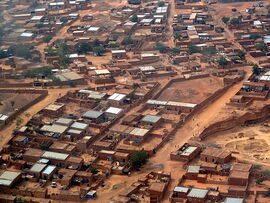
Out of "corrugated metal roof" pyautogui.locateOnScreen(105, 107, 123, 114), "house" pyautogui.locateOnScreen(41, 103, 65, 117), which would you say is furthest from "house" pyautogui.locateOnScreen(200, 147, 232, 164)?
"house" pyautogui.locateOnScreen(41, 103, 65, 117)

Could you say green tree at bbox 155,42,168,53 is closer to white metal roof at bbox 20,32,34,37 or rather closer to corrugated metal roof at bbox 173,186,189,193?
white metal roof at bbox 20,32,34,37

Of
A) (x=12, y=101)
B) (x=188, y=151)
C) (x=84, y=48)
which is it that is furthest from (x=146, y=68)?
(x=188, y=151)

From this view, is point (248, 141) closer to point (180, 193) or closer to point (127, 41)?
point (180, 193)

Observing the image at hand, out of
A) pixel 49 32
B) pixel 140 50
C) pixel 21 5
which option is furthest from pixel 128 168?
pixel 21 5

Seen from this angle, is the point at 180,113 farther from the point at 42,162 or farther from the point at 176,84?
Result: the point at 42,162

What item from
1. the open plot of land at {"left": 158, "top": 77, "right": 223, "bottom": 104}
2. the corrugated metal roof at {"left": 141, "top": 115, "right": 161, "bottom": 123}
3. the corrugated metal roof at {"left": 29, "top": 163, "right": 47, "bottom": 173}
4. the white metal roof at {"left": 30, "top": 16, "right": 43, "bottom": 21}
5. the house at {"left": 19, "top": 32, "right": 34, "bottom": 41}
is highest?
the corrugated metal roof at {"left": 29, "top": 163, "right": 47, "bottom": 173}

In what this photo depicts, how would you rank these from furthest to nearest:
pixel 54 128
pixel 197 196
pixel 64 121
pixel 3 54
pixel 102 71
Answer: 1. pixel 3 54
2. pixel 102 71
3. pixel 64 121
4. pixel 54 128
5. pixel 197 196
